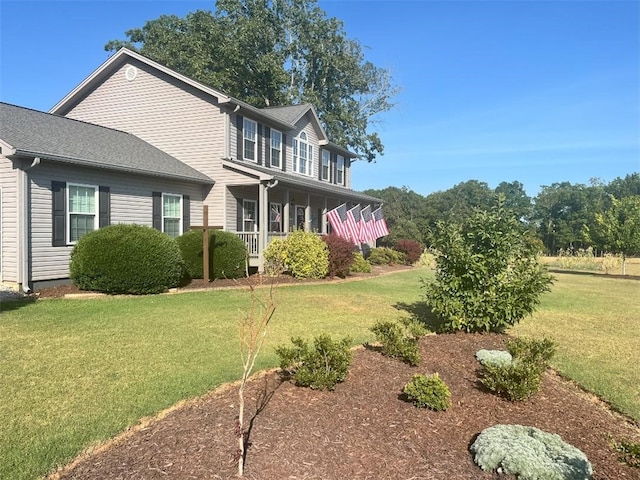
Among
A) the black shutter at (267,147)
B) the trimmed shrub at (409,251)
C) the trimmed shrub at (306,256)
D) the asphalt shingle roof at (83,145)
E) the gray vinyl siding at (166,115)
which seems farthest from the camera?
the trimmed shrub at (409,251)

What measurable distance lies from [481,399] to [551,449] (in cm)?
120

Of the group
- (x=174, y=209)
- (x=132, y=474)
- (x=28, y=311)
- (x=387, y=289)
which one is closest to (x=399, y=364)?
(x=132, y=474)

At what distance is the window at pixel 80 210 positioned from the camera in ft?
39.1

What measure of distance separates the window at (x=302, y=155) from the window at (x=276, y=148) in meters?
1.47

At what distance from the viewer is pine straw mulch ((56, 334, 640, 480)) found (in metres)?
Result: 3.06

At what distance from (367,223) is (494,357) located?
615 inches

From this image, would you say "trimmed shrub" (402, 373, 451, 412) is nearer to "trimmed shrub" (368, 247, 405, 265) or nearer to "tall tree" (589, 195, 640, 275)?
"trimmed shrub" (368, 247, 405, 265)

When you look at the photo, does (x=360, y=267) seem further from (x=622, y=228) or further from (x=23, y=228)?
(x=622, y=228)

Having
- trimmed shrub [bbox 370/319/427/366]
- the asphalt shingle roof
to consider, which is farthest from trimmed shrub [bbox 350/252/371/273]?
trimmed shrub [bbox 370/319/427/366]

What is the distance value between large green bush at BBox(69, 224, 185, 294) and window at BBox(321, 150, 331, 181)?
1447 cm

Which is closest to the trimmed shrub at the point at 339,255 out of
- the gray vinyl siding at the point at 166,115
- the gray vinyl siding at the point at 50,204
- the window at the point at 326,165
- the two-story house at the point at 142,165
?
the two-story house at the point at 142,165

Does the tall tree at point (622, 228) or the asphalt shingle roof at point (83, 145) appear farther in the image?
the tall tree at point (622, 228)

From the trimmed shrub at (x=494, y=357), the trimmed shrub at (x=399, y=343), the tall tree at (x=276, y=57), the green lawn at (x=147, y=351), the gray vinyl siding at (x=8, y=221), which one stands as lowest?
the green lawn at (x=147, y=351)

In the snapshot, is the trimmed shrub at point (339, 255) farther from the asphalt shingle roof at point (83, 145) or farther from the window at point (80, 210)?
the window at point (80, 210)
